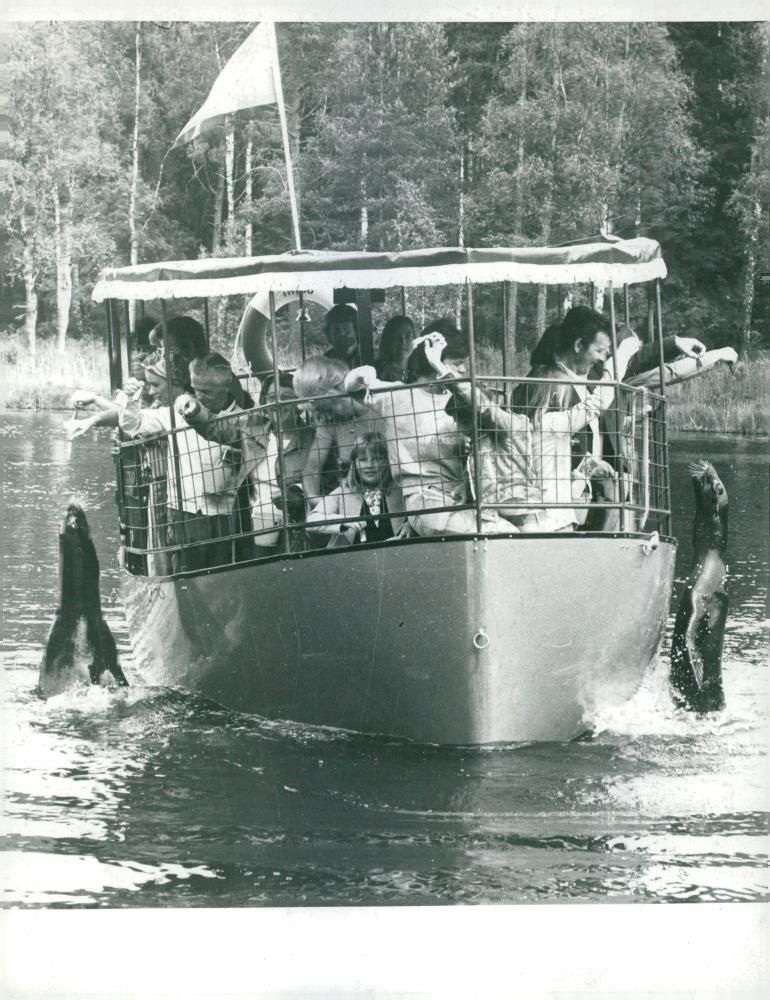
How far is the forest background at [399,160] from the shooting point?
29.7ft

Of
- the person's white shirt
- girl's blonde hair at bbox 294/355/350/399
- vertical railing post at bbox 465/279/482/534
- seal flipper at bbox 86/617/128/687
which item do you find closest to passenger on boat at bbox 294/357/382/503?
girl's blonde hair at bbox 294/355/350/399

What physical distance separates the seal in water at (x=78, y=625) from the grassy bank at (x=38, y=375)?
0.73m

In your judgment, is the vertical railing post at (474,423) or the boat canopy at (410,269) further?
the boat canopy at (410,269)

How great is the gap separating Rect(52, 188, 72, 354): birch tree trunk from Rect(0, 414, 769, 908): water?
56 centimetres

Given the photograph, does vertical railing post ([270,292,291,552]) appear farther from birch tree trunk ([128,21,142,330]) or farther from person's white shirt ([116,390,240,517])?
birch tree trunk ([128,21,142,330])

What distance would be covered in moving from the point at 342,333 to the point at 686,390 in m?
2.34

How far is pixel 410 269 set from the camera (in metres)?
8.12

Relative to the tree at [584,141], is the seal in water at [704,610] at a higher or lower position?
lower

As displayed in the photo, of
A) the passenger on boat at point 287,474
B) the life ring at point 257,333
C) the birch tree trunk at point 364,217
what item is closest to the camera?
the passenger on boat at point 287,474

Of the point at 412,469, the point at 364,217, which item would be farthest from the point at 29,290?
the point at 364,217

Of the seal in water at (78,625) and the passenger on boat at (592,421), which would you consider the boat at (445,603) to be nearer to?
the passenger on boat at (592,421)

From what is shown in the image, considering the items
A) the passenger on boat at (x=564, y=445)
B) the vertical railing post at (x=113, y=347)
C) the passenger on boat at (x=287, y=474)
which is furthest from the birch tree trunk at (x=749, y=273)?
the vertical railing post at (x=113, y=347)

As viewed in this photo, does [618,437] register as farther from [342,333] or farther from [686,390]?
[686,390]

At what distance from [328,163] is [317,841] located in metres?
6.30
